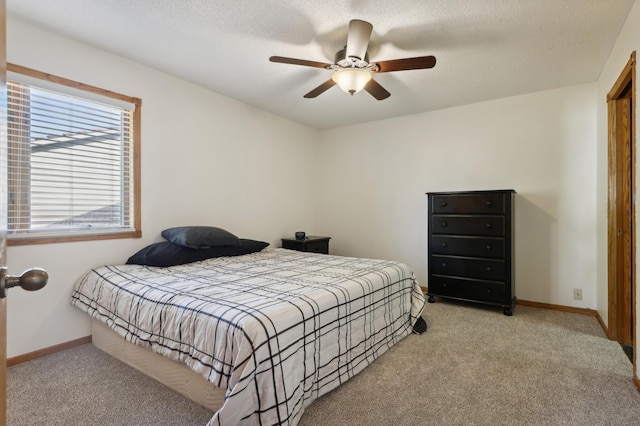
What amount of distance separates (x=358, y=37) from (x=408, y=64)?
384 mm

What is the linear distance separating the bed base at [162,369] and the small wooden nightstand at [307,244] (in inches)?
88.4

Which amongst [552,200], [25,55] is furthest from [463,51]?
[25,55]

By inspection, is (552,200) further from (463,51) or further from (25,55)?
(25,55)

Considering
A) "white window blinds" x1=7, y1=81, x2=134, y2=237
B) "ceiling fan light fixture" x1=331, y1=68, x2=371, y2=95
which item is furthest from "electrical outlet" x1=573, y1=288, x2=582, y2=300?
"white window blinds" x1=7, y1=81, x2=134, y2=237

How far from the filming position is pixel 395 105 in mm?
3869

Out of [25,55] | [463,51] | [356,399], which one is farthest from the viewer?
[463,51]

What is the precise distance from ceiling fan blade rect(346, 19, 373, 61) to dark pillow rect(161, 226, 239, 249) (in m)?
1.92

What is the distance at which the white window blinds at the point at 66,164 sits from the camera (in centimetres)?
221

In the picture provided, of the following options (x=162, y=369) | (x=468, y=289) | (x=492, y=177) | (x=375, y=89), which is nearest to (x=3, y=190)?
(x=162, y=369)

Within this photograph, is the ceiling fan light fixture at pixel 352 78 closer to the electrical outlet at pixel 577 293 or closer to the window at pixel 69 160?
the window at pixel 69 160

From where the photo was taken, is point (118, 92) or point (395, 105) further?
point (395, 105)

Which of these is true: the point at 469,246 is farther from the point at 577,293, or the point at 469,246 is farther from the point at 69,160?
the point at 69,160

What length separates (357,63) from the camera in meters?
2.29

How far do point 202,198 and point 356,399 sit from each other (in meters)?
2.45
